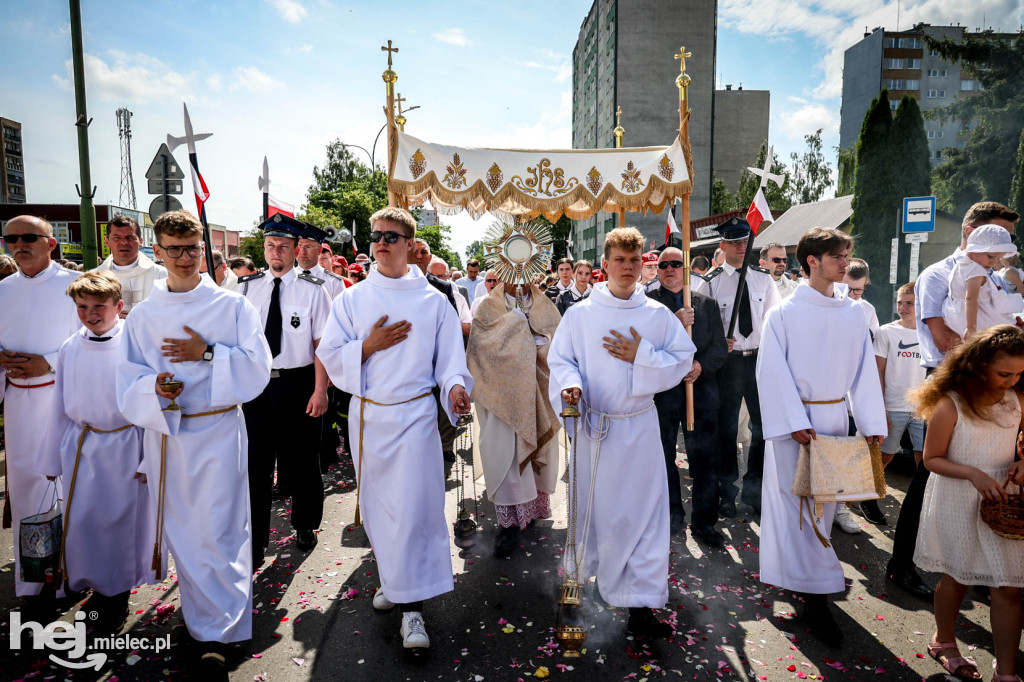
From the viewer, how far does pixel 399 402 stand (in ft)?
12.9

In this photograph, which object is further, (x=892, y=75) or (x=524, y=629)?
(x=892, y=75)

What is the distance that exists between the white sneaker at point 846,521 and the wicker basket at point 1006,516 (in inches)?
84.8

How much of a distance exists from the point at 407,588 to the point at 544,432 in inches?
75.7

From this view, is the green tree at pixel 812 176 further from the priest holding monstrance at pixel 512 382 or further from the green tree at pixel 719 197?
the priest holding monstrance at pixel 512 382

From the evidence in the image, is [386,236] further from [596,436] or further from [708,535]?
[708,535]

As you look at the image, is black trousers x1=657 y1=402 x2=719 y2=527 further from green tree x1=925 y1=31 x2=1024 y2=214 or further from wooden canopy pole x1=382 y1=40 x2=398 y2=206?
green tree x1=925 y1=31 x2=1024 y2=214

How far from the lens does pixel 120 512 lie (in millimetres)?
4059

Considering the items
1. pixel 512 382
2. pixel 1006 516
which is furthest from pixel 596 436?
pixel 1006 516

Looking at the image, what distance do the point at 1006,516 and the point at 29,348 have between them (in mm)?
5902

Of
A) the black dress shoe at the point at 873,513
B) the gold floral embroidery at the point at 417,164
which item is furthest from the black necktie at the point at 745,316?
the gold floral embroidery at the point at 417,164

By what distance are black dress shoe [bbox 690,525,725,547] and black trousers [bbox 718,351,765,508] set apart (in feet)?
2.24

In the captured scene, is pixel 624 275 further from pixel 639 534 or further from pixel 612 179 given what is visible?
pixel 612 179

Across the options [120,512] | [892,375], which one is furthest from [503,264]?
[892,375]

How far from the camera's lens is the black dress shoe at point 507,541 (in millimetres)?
5083
